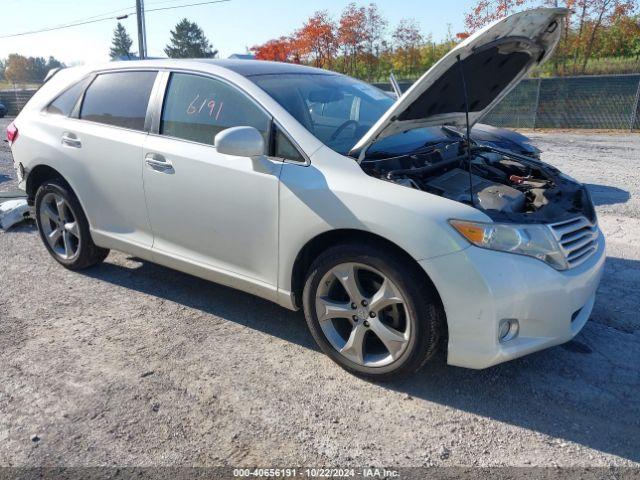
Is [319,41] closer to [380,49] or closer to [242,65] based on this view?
[380,49]

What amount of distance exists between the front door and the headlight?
1.13 meters

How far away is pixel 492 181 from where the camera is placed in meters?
3.53

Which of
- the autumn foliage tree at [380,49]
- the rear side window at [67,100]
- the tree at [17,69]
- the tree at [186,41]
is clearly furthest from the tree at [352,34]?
the tree at [17,69]

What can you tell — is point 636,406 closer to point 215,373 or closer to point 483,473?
point 483,473

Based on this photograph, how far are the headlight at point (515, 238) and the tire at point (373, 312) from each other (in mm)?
330

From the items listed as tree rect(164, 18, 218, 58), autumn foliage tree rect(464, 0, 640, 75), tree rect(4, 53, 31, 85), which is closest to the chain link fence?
autumn foliage tree rect(464, 0, 640, 75)

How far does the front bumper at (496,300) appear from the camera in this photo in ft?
8.36

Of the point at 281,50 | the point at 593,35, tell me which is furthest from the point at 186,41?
the point at 593,35

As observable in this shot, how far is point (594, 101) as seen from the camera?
16.6 meters

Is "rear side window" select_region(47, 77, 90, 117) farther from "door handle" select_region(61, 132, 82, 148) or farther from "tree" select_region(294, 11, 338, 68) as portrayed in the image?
"tree" select_region(294, 11, 338, 68)

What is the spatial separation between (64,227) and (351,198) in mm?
2912

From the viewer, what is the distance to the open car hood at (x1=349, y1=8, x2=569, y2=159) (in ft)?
9.29

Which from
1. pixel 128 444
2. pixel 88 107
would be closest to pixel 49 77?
pixel 88 107

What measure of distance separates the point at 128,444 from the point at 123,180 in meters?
1.99
